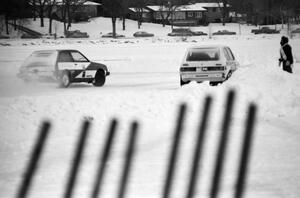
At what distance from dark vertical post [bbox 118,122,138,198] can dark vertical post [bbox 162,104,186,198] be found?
52cm

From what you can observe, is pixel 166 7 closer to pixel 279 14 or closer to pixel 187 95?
pixel 279 14

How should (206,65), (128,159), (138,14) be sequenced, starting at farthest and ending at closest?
(138,14)
(206,65)
(128,159)

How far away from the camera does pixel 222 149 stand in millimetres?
7949

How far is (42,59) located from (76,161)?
31.8 ft

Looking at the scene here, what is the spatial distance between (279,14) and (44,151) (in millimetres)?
77186

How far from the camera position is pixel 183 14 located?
111 meters

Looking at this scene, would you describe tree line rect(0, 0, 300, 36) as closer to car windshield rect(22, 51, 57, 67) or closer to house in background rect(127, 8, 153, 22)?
house in background rect(127, 8, 153, 22)

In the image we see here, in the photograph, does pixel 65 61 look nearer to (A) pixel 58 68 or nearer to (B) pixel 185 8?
(A) pixel 58 68

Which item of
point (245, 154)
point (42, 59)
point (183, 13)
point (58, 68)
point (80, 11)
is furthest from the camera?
point (183, 13)

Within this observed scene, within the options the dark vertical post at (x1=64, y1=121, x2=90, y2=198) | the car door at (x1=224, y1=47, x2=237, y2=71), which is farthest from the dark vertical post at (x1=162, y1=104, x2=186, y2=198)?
the car door at (x1=224, y1=47, x2=237, y2=71)

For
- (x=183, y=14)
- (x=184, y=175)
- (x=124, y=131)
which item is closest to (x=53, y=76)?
(x=124, y=131)

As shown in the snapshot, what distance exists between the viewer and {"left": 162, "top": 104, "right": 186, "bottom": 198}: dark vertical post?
5977mm

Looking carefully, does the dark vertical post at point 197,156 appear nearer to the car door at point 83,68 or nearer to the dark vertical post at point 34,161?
the dark vertical post at point 34,161

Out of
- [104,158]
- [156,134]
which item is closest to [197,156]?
[104,158]
